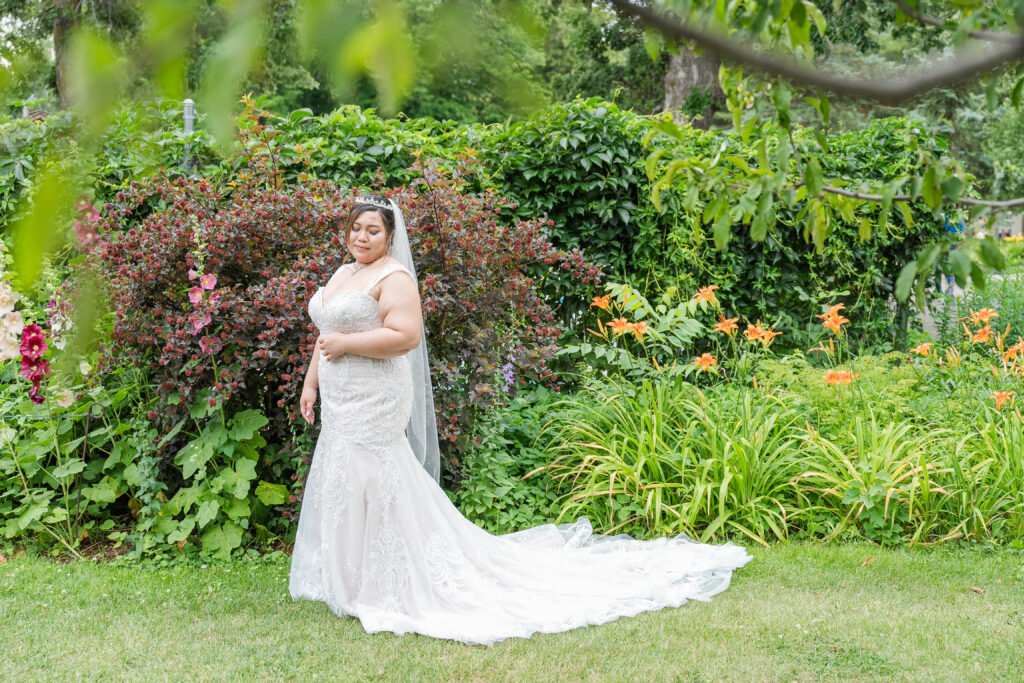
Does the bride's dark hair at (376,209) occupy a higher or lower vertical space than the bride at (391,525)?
higher

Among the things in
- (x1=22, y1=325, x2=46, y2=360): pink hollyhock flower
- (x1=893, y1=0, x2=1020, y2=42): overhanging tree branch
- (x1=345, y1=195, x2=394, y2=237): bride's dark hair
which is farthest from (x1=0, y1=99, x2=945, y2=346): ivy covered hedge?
(x1=893, y1=0, x2=1020, y2=42): overhanging tree branch

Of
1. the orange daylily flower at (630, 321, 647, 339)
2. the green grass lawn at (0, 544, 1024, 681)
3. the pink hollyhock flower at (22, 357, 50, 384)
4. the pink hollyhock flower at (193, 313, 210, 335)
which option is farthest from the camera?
the orange daylily flower at (630, 321, 647, 339)

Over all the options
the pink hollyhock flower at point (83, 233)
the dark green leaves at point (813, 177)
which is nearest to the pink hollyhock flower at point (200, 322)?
the pink hollyhock flower at point (83, 233)

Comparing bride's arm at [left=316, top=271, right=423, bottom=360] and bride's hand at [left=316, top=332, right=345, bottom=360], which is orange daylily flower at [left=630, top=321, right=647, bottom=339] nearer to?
bride's arm at [left=316, top=271, right=423, bottom=360]

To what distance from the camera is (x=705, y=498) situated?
496 cm

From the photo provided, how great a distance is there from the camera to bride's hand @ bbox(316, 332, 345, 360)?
3795 millimetres

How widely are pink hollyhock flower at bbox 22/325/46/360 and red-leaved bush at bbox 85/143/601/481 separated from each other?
1.29 feet

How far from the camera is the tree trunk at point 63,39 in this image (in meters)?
0.84

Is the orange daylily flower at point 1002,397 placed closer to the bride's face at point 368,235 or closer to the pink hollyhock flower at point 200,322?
the bride's face at point 368,235

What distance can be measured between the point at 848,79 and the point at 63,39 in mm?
899

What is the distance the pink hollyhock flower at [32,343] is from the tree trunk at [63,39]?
13.7 feet

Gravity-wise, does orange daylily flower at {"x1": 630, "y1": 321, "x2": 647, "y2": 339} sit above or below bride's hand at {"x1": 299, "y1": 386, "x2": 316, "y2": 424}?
above

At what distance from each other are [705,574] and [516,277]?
6.43ft

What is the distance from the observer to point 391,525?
3.98 meters
